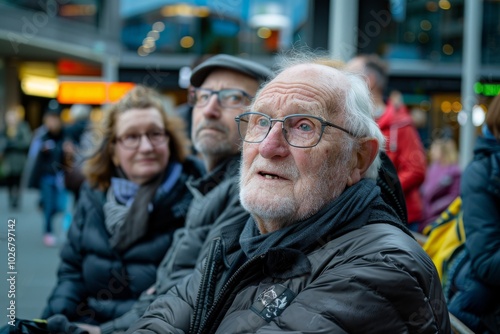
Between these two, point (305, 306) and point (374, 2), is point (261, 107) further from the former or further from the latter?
point (374, 2)

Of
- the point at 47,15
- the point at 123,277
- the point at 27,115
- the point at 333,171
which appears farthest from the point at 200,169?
the point at 27,115

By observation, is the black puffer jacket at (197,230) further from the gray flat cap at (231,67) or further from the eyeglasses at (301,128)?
the eyeglasses at (301,128)

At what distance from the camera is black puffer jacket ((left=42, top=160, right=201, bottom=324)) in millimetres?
3662

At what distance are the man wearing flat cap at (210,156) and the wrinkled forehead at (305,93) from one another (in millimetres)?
799

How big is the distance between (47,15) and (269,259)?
1833 centimetres

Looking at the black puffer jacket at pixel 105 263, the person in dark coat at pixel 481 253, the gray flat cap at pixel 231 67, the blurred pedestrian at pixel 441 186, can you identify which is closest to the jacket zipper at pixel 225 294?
the person in dark coat at pixel 481 253

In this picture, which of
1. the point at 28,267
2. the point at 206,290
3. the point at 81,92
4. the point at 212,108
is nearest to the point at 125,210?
the point at 212,108

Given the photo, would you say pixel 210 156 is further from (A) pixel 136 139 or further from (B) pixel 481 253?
(B) pixel 481 253

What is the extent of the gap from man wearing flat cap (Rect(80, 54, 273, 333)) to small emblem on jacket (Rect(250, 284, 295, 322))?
0.98m

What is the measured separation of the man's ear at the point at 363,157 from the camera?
7.55 ft

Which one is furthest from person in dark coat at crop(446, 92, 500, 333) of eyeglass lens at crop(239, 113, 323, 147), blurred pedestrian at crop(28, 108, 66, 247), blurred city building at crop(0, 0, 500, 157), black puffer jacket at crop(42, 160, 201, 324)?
blurred city building at crop(0, 0, 500, 157)

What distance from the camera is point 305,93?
7.41 ft

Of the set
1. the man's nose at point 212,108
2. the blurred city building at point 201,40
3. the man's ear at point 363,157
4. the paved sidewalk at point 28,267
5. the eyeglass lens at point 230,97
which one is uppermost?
the blurred city building at point 201,40

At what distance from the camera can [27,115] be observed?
2667 cm
